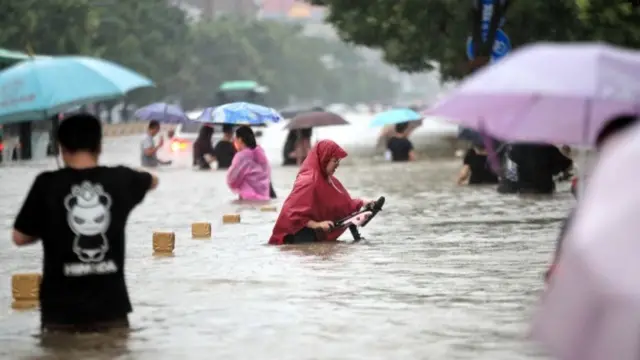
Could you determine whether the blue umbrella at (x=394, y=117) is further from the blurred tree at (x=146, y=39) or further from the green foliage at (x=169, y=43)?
the blurred tree at (x=146, y=39)

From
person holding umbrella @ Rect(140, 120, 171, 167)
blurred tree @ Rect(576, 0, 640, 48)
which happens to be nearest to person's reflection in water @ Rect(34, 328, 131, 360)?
blurred tree @ Rect(576, 0, 640, 48)

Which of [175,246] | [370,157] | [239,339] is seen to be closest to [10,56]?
[370,157]

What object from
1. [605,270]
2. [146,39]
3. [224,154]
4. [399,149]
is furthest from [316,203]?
[146,39]

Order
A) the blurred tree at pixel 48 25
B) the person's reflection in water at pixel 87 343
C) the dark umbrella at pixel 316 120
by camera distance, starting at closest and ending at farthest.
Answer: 1. the person's reflection in water at pixel 87 343
2. the dark umbrella at pixel 316 120
3. the blurred tree at pixel 48 25

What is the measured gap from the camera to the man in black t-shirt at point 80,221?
30.7 feet

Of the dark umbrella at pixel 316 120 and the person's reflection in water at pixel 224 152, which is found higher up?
the dark umbrella at pixel 316 120

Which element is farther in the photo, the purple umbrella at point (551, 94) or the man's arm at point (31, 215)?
the man's arm at point (31, 215)

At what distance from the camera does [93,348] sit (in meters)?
9.67

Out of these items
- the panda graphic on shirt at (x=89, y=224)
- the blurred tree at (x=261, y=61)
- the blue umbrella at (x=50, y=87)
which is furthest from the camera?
the blurred tree at (x=261, y=61)

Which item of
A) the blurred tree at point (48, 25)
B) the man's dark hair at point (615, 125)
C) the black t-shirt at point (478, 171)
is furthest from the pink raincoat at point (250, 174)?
the blurred tree at point (48, 25)

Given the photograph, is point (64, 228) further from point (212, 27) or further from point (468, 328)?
point (212, 27)

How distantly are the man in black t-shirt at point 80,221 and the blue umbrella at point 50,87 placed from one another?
1466 mm

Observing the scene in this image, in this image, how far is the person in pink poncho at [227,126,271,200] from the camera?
79.6 ft

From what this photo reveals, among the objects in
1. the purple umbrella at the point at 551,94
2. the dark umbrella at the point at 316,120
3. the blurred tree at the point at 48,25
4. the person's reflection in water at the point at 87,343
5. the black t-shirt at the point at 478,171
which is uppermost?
the blurred tree at the point at 48,25
